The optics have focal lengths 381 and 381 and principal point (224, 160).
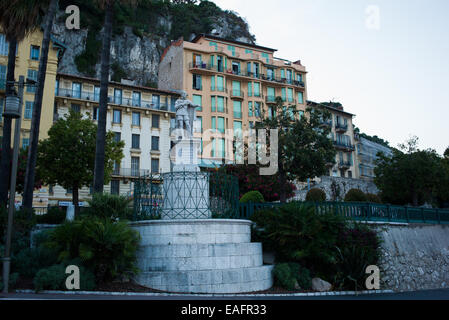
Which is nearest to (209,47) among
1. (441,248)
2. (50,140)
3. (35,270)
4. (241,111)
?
(241,111)

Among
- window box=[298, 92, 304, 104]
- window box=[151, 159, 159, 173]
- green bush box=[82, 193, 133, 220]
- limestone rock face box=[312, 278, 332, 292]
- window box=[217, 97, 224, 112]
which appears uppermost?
window box=[298, 92, 304, 104]

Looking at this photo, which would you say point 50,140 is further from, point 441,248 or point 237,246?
point 441,248

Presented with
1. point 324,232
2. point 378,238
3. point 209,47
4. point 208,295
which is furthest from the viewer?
point 209,47

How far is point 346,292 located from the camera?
1354 cm

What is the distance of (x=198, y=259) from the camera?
12.1m

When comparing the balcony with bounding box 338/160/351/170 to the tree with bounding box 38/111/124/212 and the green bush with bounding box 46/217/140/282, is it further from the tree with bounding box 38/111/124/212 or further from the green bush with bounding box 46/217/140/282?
the green bush with bounding box 46/217/140/282

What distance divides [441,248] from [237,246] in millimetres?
12773

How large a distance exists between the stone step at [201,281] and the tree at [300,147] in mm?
12536

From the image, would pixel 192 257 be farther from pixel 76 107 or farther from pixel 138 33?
pixel 138 33

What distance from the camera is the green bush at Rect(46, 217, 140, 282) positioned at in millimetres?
11508

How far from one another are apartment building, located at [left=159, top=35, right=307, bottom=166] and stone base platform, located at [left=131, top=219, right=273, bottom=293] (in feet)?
108

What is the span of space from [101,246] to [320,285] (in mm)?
7598

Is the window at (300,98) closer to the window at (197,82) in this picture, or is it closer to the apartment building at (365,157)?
the window at (197,82)

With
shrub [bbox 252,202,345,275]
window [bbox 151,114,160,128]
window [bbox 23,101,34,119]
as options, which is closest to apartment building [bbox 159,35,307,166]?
window [bbox 151,114,160,128]
